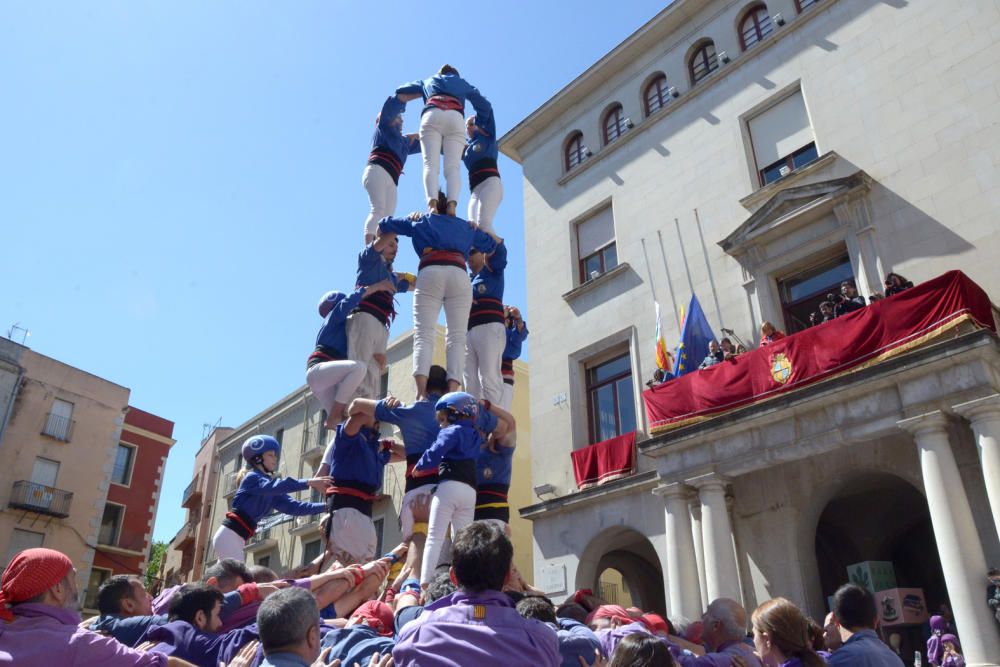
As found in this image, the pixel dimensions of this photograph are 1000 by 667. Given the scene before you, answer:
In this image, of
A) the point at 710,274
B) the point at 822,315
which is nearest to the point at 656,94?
the point at 710,274

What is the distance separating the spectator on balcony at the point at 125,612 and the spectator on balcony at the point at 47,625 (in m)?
0.84

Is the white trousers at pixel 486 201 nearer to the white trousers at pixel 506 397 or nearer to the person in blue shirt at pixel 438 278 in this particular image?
the person in blue shirt at pixel 438 278

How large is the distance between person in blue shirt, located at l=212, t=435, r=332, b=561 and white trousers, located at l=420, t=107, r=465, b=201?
4.31 m

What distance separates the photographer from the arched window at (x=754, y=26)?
18.9 metres

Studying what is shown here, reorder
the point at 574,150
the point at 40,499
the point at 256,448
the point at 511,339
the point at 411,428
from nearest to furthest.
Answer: the point at 411,428 → the point at 256,448 → the point at 511,339 → the point at 574,150 → the point at 40,499

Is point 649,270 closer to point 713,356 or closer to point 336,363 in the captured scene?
point 713,356

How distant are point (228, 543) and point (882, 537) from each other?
1291 cm

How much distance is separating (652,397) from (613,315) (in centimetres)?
457

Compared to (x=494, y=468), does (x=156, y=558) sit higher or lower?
higher

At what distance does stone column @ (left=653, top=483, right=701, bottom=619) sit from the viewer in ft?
46.7

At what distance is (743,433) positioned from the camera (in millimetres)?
13570

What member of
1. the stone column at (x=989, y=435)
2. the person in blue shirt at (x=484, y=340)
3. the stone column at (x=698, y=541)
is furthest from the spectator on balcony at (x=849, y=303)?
the person in blue shirt at (x=484, y=340)

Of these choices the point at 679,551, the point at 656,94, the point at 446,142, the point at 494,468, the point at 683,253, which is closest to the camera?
the point at 494,468

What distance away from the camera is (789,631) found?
152 inches
